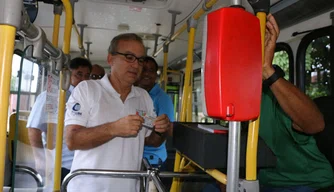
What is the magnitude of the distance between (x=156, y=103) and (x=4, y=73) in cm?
235

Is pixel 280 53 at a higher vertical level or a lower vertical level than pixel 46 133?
higher

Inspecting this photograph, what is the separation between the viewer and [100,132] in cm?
163

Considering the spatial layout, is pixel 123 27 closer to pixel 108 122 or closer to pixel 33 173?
pixel 108 122

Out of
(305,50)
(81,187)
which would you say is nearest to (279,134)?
(81,187)

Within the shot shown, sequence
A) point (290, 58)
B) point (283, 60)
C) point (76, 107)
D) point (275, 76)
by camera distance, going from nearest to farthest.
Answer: point (275, 76) < point (76, 107) < point (290, 58) < point (283, 60)

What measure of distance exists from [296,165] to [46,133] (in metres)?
1.60

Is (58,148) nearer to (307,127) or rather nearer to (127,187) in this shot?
(127,187)

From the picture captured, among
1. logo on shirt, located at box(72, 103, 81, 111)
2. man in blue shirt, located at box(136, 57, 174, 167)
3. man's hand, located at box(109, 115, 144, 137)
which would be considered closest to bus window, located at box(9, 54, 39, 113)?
logo on shirt, located at box(72, 103, 81, 111)

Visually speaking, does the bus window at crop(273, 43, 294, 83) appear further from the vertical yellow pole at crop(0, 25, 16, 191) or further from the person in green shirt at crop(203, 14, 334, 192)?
the vertical yellow pole at crop(0, 25, 16, 191)

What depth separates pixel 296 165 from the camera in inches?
61.2

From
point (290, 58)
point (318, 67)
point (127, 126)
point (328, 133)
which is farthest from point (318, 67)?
point (127, 126)

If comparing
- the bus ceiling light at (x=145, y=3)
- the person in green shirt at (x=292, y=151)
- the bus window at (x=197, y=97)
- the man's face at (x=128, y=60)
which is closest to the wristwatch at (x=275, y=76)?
the person in green shirt at (x=292, y=151)

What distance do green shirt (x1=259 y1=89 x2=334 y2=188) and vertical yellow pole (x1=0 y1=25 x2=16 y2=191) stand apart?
1341 mm

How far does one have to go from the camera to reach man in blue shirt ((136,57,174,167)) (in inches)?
108
